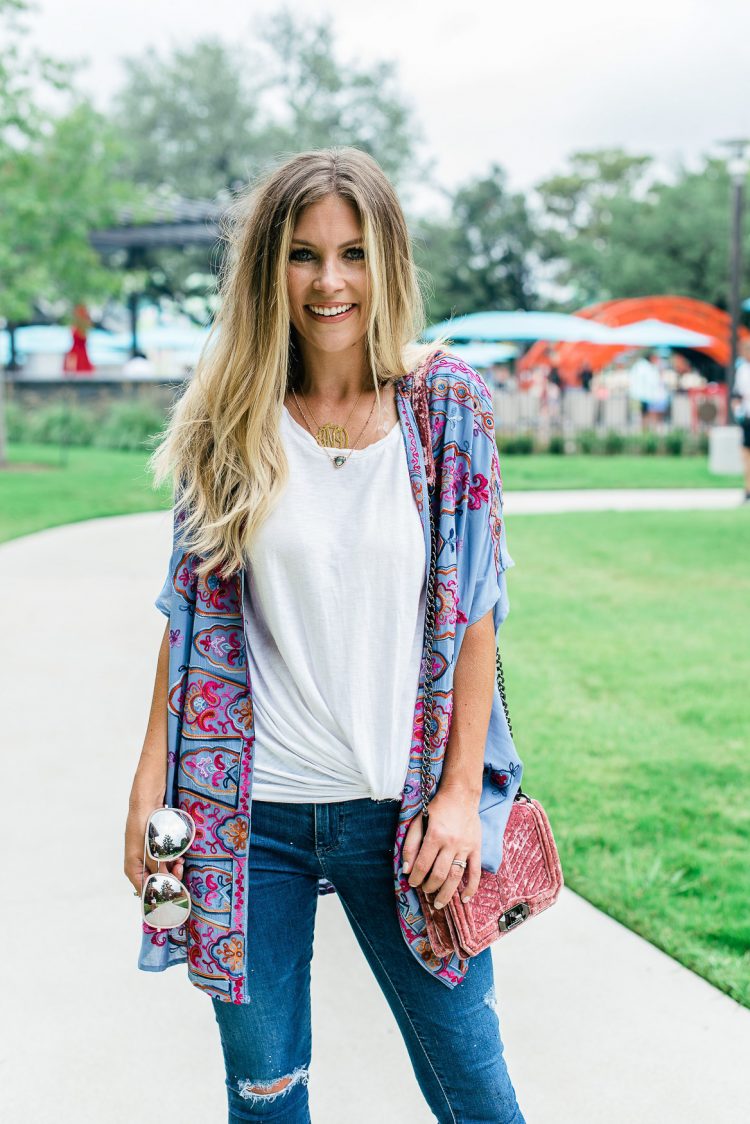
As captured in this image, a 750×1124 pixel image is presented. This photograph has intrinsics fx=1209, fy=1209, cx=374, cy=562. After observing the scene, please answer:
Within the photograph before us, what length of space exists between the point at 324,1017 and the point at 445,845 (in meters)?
1.50

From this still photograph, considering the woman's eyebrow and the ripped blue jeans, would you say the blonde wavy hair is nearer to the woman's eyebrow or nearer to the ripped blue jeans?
the woman's eyebrow

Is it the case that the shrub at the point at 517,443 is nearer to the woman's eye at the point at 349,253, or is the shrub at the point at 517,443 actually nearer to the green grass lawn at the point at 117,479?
the green grass lawn at the point at 117,479

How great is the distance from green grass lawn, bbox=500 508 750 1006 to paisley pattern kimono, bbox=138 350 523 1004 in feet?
5.75

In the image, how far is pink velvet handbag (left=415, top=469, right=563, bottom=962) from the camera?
1.72 m

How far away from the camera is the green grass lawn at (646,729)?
3.70 metres

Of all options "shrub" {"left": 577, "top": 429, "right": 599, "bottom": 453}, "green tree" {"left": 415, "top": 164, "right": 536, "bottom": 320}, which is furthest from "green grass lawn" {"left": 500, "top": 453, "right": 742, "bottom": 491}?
"green tree" {"left": 415, "top": 164, "right": 536, "bottom": 320}

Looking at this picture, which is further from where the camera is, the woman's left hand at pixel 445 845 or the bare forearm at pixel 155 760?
the bare forearm at pixel 155 760

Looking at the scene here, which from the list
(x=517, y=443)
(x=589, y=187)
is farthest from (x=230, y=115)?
(x=589, y=187)

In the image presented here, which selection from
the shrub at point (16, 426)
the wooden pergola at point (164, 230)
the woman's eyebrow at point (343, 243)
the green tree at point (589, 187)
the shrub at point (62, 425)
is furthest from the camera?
the green tree at point (589, 187)

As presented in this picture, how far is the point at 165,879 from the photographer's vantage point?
69.8 inches

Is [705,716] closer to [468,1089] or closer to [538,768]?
[538,768]

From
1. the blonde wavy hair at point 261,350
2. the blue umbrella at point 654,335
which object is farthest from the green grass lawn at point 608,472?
the blonde wavy hair at point 261,350

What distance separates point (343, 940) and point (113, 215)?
1643 centimetres

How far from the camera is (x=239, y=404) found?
1.83 metres
